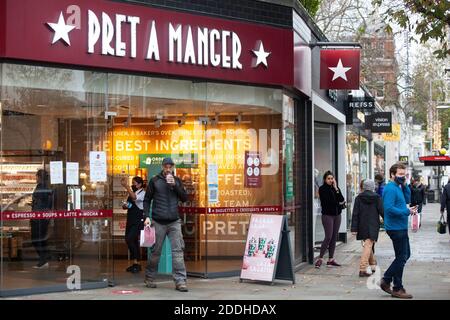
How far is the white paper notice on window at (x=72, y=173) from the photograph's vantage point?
10844 mm

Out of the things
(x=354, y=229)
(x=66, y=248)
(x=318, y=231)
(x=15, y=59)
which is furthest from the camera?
(x=318, y=231)

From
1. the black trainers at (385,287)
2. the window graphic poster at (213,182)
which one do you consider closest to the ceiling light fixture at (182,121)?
the window graphic poster at (213,182)

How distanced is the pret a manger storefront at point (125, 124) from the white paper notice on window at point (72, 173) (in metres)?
0.01

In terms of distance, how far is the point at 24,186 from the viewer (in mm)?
10484

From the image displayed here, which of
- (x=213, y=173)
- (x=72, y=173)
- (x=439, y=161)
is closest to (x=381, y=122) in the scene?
(x=439, y=161)

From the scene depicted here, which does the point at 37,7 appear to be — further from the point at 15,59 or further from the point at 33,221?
the point at 33,221

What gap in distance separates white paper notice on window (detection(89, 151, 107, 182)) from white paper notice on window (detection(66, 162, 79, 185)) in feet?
0.79

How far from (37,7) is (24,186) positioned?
252 centimetres

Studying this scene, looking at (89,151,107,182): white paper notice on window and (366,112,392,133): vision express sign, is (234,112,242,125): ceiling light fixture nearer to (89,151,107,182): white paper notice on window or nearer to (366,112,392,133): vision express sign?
(89,151,107,182): white paper notice on window

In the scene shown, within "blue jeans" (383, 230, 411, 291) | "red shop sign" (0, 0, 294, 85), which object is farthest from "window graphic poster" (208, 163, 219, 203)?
"blue jeans" (383, 230, 411, 291)

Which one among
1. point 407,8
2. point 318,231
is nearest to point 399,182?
point 407,8

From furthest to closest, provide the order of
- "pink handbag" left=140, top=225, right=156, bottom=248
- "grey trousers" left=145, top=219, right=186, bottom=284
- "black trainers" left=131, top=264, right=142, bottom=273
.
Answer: "black trainers" left=131, top=264, right=142, bottom=273
"grey trousers" left=145, top=219, right=186, bottom=284
"pink handbag" left=140, top=225, right=156, bottom=248

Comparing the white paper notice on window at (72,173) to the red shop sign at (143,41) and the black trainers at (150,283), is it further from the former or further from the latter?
the black trainers at (150,283)

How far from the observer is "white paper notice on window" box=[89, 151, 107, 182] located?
11078 millimetres
